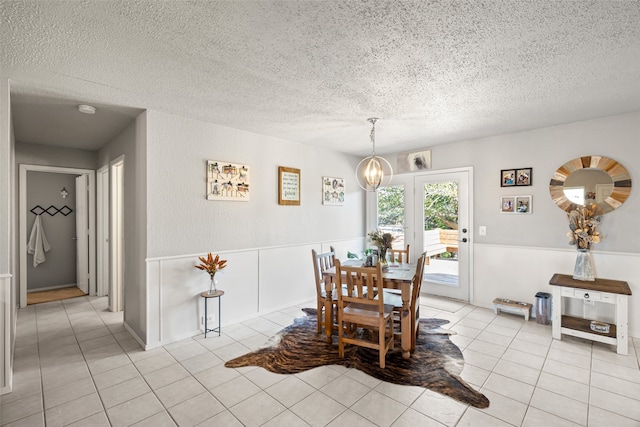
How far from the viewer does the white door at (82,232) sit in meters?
5.06

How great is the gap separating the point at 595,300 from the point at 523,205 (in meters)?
1.33

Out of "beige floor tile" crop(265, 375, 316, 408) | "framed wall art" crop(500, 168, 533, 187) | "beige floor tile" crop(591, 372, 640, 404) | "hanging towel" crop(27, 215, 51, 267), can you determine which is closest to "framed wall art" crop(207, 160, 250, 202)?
"beige floor tile" crop(265, 375, 316, 408)

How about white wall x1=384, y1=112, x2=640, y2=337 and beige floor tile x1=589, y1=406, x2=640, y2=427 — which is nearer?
beige floor tile x1=589, y1=406, x2=640, y2=427

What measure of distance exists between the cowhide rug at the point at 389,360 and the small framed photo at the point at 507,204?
192 cm

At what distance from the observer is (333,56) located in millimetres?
2062

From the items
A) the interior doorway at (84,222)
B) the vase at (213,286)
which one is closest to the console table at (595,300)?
the vase at (213,286)

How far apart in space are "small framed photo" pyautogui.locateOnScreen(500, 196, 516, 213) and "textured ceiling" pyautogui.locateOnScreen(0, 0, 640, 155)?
1168 millimetres

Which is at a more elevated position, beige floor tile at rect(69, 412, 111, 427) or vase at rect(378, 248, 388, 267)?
vase at rect(378, 248, 388, 267)

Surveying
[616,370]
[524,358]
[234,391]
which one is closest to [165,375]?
[234,391]

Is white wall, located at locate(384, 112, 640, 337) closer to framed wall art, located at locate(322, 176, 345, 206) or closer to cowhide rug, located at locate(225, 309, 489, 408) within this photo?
cowhide rug, located at locate(225, 309, 489, 408)

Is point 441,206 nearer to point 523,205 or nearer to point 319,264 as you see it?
point 523,205

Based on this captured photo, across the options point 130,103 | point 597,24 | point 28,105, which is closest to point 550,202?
point 597,24

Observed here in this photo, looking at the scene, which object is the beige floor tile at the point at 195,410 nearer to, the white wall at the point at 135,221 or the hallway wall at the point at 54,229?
the white wall at the point at 135,221

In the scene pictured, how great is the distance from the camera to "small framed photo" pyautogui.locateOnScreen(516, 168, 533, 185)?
3891mm
